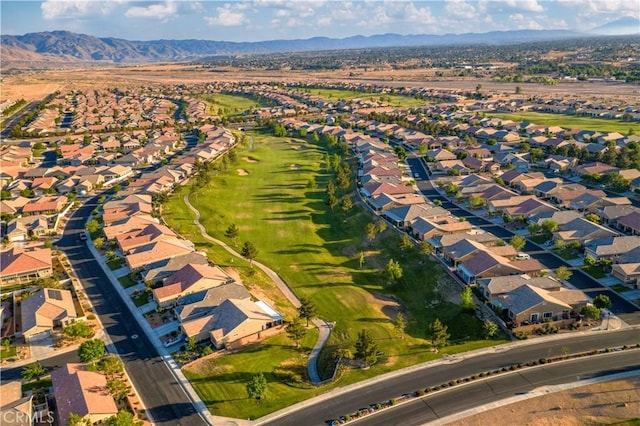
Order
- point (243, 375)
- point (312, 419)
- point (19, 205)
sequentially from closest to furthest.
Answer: point (312, 419), point (243, 375), point (19, 205)

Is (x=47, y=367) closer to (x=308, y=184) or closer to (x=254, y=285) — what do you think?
(x=254, y=285)

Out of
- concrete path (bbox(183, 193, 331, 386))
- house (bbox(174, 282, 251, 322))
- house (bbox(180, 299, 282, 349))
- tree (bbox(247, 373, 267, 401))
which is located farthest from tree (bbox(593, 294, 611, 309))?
house (bbox(174, 282, 251, 322))

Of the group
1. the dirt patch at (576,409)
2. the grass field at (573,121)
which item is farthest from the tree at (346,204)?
the grass field at (573,121)

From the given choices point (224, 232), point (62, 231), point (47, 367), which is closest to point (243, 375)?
point (47, 367)

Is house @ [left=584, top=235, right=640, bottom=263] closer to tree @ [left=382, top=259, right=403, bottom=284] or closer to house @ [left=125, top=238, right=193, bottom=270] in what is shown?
tree @ [left=382, top=259, right=403, bottom=284]

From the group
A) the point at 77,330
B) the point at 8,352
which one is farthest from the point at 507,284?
the point at 8,352

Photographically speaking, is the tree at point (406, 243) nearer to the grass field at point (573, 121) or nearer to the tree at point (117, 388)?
the tree at point (117, 388)

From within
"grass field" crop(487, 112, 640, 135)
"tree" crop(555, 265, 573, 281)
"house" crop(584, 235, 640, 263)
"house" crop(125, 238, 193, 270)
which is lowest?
"tree" crop(555, 265, 573, 281)
